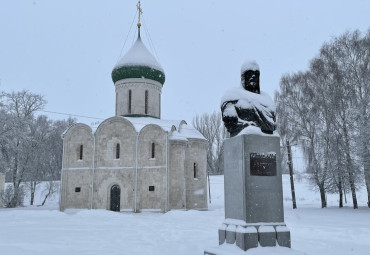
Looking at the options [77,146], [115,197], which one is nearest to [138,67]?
[77,146]

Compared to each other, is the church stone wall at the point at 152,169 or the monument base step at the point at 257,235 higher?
the church stone wall at the point at 152,169

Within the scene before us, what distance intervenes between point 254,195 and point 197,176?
1441 cm

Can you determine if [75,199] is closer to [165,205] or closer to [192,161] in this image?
[165,205]

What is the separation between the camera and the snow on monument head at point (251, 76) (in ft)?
20.5

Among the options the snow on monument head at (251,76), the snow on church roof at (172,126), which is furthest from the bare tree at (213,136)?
the snow on monument head at (251,76)

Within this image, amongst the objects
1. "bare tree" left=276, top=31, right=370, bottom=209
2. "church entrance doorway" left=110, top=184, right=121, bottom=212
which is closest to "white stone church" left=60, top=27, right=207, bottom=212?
"church entrance doorway" left=110, top=184, right=121, bottom=212

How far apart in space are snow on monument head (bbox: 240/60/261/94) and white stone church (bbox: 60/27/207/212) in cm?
1213

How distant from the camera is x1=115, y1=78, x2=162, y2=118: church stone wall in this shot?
68.1 ft

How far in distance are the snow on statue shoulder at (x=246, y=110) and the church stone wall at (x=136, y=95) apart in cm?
1505

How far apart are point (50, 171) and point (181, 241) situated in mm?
31005

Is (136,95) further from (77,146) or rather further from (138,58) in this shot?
(77,146)

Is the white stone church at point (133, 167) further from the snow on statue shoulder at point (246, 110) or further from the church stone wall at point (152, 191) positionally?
the snow on statue shoulder at point (246, 110)

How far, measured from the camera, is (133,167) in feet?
59.9

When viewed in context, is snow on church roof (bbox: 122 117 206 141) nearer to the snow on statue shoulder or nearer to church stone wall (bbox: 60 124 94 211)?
church stone wall (bbox: 60 124 94 211)
